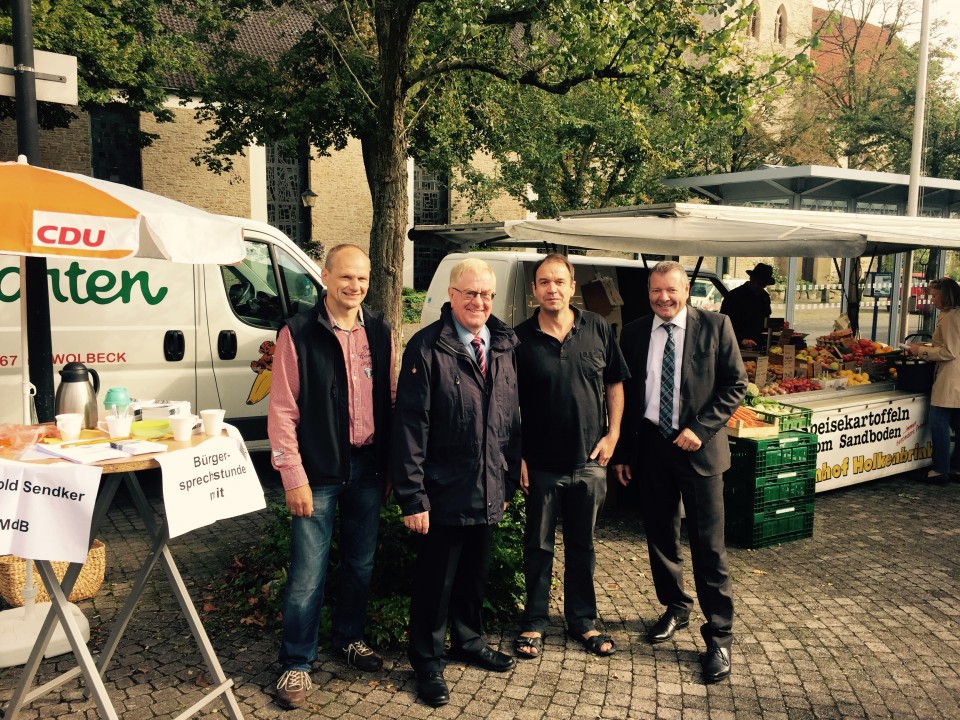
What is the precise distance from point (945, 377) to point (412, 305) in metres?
19.8

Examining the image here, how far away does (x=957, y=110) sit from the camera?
25703 mm

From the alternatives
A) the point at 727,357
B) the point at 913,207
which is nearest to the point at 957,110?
the point at 913,207

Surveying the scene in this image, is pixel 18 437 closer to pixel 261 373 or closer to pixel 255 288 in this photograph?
pixel 261 373

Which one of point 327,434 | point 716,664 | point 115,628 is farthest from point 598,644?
point 115,628

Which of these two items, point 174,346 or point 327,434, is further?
point 174,346

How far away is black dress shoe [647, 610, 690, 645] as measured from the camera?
4129mm

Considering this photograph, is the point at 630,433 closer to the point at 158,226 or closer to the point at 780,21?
the point at 158,226

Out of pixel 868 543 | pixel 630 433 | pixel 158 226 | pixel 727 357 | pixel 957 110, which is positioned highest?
pixel 957 110

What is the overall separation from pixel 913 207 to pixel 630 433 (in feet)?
44.4

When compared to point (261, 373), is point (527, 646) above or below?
below

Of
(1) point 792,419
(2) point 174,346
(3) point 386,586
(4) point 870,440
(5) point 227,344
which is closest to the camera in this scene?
(3) point 386,586

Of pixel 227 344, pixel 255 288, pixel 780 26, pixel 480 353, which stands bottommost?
pixel 227 344

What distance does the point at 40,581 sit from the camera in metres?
4.50

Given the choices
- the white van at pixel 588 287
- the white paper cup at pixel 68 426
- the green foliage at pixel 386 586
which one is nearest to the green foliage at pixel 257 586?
the green foliage at pixel 386 586
